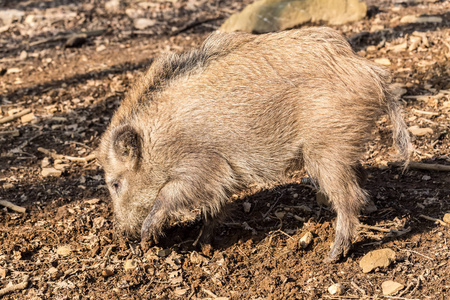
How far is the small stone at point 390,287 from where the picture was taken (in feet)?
13.1

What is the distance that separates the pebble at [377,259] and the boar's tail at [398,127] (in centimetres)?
89

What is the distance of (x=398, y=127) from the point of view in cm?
469

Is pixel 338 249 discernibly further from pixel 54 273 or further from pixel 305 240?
pixel 54 273

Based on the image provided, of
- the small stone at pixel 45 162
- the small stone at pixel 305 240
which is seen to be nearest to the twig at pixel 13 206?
the small stone at pixel 45 162

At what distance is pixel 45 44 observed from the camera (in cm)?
956

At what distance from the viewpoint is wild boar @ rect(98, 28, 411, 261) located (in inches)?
172

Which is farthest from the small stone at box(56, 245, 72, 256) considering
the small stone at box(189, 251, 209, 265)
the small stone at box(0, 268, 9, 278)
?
the small stone at box(189, 251, 209, 265)

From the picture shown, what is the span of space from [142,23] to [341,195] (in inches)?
261

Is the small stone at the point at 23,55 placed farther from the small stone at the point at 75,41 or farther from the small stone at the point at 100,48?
the small stone at the point at 100,48

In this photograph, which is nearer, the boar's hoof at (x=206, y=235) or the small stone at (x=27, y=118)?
the boar's hoof at (x=206, y=235)

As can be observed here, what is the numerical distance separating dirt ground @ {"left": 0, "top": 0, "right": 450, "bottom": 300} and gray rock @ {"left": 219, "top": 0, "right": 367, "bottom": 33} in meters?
0.30

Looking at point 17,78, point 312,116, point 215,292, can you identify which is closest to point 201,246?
point 215,292

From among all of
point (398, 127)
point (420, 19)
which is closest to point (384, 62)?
point (420, 19)

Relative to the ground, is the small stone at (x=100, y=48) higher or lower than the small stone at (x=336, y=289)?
lower
